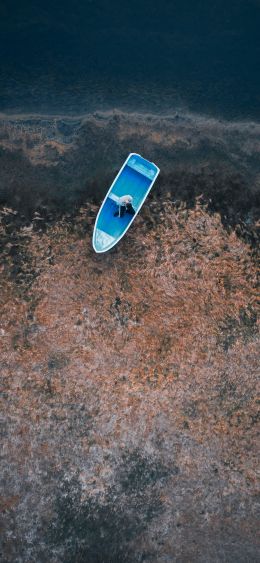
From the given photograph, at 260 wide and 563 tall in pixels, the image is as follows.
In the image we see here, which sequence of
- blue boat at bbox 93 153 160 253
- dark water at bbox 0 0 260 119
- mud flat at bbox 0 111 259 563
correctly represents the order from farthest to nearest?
dark water at bbox 0 0 260 119, blue boat at bbox 93 153 160 253, mud flat at bbox 0 111 259 563

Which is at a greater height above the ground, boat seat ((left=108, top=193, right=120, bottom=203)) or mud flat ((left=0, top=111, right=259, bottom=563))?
boat seat ((left=108, top=193, right=120, bottom=203))

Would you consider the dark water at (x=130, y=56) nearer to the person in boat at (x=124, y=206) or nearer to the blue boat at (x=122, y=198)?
the blue boat at (x=122, y=198)

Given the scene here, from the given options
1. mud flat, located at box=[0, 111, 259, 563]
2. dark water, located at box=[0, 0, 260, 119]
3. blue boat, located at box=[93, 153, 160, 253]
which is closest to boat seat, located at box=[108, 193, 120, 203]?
blue boat, located at box=[93, 153, 160, 253]

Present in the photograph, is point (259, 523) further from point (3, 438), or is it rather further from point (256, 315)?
point (3, 438)

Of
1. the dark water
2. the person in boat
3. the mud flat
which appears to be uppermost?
the dark water

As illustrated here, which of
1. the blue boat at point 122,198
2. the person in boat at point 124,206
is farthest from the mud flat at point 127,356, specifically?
the person in boat at point 124,206

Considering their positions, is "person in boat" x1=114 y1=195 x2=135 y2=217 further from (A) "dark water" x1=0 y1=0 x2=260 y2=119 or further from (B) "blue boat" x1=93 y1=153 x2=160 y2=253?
(A) "dark water" x1=0 y1=0 x2=260 y2=119

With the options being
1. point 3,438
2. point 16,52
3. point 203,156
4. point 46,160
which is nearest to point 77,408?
point 3,438

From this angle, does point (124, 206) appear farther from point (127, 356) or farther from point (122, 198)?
point (127, 356)
